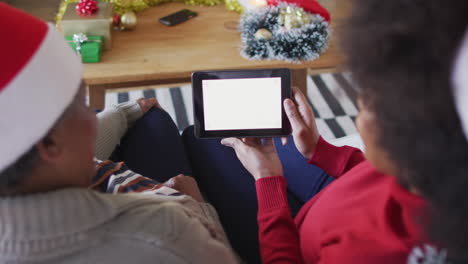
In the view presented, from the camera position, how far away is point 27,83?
→ 51cm

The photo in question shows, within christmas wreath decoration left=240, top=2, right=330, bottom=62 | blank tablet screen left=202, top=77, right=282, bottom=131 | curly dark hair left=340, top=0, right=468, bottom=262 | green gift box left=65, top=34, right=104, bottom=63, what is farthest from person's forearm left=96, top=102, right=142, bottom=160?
curly dark hair left=340, top=0, right=468, bottom=262

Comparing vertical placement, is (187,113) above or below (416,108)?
below

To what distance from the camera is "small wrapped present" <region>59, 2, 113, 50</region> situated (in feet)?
4.65

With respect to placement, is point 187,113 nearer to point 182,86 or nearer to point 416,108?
point 182,86

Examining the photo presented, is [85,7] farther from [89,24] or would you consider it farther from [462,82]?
[462,82]

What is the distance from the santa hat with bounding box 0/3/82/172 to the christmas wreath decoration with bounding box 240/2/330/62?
0.95m

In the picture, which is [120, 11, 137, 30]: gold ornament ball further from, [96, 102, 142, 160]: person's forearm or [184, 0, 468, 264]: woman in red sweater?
[184, 0, 468, 264]: woman in red sweater

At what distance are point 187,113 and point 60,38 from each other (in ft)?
4.62

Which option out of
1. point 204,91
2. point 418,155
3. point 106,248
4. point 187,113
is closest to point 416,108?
point 418,155

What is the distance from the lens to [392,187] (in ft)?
1.88

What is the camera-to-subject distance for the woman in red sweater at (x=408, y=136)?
42 cm

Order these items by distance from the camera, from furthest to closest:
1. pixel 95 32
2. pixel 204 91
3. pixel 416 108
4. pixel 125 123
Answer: pixel 95 32 → pixel 125 123 → pixel 204 91 → pixel 416 108

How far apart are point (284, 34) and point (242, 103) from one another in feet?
1.86

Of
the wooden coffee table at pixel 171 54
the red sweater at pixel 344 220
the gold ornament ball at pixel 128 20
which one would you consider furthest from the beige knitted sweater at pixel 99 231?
the gold ornament ball at pixel 128 20
